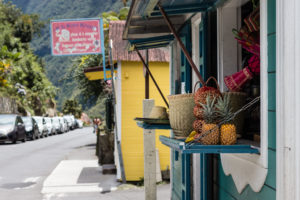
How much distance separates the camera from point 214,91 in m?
3.52

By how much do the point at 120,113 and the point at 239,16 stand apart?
7.48m

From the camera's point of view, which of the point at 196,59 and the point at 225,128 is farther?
the point at 196,59

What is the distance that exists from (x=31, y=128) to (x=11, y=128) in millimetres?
5576

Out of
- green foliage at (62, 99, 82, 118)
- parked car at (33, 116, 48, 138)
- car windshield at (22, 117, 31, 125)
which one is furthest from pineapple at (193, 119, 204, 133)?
green foliage at (62, 99, 82, 118)

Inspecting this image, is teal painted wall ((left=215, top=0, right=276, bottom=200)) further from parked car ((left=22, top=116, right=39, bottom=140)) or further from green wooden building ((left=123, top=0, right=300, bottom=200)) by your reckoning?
parked car ((left=22, top=116, right=39, bottom=140))

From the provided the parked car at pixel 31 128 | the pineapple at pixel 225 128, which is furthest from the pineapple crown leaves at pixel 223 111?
the parked car at pixel 31 128

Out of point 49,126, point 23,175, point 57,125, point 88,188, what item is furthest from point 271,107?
point 57,125

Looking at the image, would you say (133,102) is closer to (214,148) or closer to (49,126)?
(214,148)

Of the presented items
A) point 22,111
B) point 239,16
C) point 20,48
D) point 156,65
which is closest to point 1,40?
point 20,48

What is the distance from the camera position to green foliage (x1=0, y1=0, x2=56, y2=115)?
4531cm

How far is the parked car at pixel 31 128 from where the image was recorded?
1237 inches

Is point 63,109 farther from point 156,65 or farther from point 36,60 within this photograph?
point 156,65

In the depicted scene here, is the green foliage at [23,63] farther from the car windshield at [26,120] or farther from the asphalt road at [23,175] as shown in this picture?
the asphalt road at [23,175]

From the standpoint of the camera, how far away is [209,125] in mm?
3195
